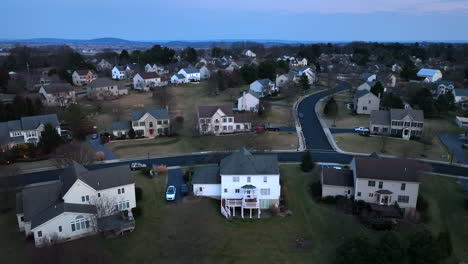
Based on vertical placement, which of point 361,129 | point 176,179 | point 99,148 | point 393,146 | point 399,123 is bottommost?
point 176,179

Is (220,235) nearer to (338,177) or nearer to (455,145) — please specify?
(338,177)

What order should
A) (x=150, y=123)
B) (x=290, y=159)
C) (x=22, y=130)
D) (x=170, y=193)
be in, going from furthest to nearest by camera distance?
(x=150, y=123)
(x=22, y=130)
(x=290, y=159)
(x=170, y=193)

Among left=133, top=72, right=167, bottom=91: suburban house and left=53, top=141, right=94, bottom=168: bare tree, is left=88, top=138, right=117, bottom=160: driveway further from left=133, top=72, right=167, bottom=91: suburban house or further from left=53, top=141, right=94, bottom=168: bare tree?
left=133, top=72, right=167, bottom=91: suburban house

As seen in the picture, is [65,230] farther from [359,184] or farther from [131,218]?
[359,184]

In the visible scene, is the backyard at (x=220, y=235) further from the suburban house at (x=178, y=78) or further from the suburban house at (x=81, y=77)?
the suburban house at (x=81, y=77)

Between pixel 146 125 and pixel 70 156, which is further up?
pixel 146 125

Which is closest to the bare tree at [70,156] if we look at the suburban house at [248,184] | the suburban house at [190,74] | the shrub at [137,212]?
the shrub at [137,212]

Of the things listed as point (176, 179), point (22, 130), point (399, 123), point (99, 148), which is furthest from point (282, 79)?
point (22, 130)

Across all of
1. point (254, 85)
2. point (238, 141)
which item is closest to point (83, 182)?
point (238, 141)
